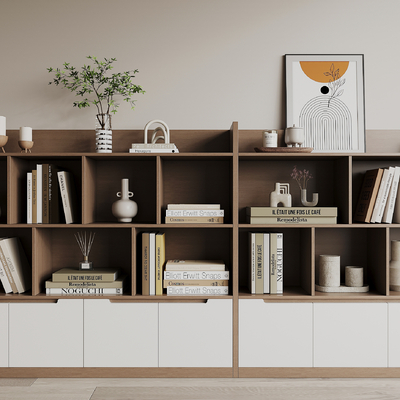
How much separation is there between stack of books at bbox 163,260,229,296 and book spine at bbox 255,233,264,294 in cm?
19

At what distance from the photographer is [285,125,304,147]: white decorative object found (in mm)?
2170

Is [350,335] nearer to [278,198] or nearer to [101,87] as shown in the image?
[278,198]

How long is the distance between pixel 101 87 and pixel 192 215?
3.57 ft

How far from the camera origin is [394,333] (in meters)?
2.07

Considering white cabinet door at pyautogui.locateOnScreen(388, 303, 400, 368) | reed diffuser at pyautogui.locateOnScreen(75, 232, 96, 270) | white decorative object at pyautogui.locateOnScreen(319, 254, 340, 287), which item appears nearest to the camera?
white cabinet door at pyautogui.locateOnScreen(388, 303, 400, 368)

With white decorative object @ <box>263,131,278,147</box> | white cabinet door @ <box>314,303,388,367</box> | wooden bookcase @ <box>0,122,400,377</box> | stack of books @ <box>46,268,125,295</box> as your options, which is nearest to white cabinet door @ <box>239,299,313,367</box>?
white cabinet door @ <box>314,303,388,367</box>

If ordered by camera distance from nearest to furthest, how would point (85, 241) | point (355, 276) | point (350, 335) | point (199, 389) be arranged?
point (199, 389) → point (350, 335) → point (355, 276) → point (85, 241)

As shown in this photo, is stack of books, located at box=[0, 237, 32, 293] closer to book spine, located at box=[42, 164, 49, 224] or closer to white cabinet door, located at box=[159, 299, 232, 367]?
book spine, located at box=[42, 164, 49, 224]

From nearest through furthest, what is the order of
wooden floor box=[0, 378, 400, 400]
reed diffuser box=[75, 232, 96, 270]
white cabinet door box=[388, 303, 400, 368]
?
wooden floor box=[0, 378, 400, 400], white cabinet door box=[388, 303, 400, 368], reed diffuser box=[75, 232, 96, 270]

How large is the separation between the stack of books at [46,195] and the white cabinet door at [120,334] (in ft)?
1.82

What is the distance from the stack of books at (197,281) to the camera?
6.88ft

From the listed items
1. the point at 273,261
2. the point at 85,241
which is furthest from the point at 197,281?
the point at 85,241

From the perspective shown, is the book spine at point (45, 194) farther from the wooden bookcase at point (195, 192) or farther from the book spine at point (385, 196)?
the book spine at point (385, 196)

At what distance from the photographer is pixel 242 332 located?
2.08 meters
